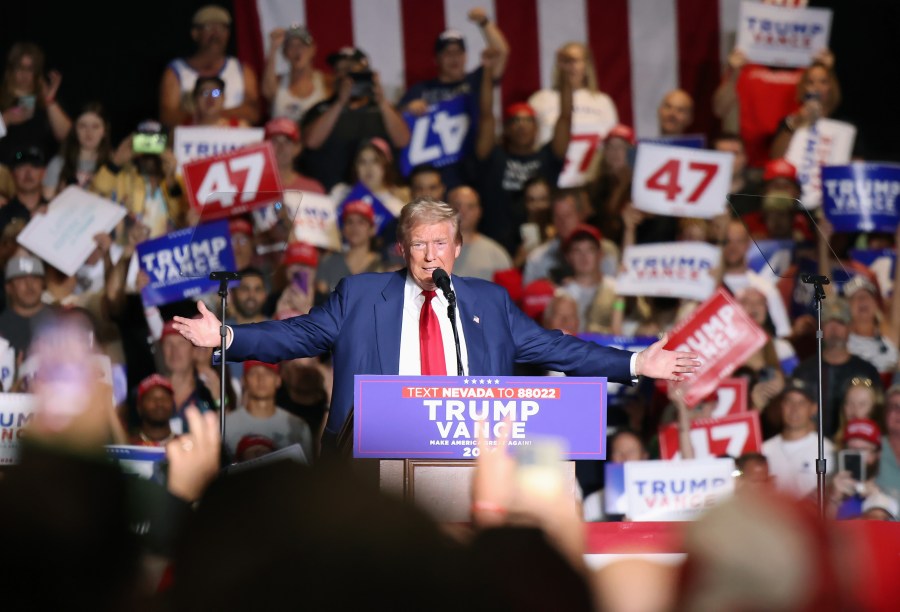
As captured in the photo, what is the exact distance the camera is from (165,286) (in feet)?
22.6

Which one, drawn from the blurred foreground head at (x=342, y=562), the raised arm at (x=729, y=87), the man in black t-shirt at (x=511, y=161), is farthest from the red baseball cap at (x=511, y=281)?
the blurred foreground head at (x=342, y=562)

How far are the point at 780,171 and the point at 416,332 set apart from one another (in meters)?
4.07

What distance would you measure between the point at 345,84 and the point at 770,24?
2.79 metres

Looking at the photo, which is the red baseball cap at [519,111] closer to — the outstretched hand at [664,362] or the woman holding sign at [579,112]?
the woman holding sign at [579,112]

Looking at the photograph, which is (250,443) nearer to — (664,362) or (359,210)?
(359,210)

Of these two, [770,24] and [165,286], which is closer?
[165,286]

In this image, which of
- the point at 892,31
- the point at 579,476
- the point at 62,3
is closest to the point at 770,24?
the point at 892,31

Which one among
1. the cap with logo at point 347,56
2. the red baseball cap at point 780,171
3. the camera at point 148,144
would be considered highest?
the cap with logo at point 347,56

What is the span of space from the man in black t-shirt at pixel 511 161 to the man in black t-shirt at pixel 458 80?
70mm

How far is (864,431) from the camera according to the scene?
6574 mm

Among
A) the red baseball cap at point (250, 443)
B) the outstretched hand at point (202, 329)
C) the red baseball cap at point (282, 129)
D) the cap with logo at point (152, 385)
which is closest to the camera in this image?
the outstretched hand at point (202, 329)

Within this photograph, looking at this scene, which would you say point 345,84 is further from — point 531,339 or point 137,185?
point 531,339

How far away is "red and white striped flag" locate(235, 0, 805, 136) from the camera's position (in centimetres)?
906

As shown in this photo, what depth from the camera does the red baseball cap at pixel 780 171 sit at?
7.93 metres
